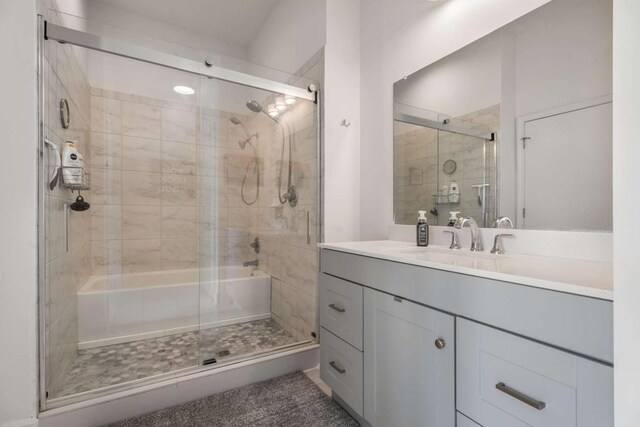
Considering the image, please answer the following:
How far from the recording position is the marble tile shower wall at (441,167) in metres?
1.45

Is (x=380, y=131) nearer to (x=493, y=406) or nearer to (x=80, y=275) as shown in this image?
(x=493, y=406)

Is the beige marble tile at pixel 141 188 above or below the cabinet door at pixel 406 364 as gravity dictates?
above

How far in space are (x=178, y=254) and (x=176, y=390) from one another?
1.06 m

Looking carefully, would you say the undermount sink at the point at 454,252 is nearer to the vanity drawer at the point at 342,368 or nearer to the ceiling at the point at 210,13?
the vanity drawer at the point at 342,368

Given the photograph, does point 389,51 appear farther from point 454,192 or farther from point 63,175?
point 63,175

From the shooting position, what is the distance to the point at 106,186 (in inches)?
82.0

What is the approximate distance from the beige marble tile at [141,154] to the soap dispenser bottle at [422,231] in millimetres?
2005

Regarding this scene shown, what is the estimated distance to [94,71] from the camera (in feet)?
6.80

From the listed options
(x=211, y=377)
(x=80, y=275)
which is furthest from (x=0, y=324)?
(x=211, y=377)

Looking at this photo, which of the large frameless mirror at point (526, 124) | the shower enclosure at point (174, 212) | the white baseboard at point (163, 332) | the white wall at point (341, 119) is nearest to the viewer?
the large frameless mirror at point (526, 124)

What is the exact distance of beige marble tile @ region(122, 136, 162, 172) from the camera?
2.23 metres

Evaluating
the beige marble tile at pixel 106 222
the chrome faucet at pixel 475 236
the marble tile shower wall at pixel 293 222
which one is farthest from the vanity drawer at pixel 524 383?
the beige marble tile at pixel 106 222

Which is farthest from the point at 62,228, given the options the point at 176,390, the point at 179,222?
the point at 176,390

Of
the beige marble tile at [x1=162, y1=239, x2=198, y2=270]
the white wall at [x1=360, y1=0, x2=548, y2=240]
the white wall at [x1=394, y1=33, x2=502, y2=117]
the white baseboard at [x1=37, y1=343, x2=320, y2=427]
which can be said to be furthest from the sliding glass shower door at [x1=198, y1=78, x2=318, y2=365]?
the white wall at [x1=394, y1=33, x2=502, y2=117]
